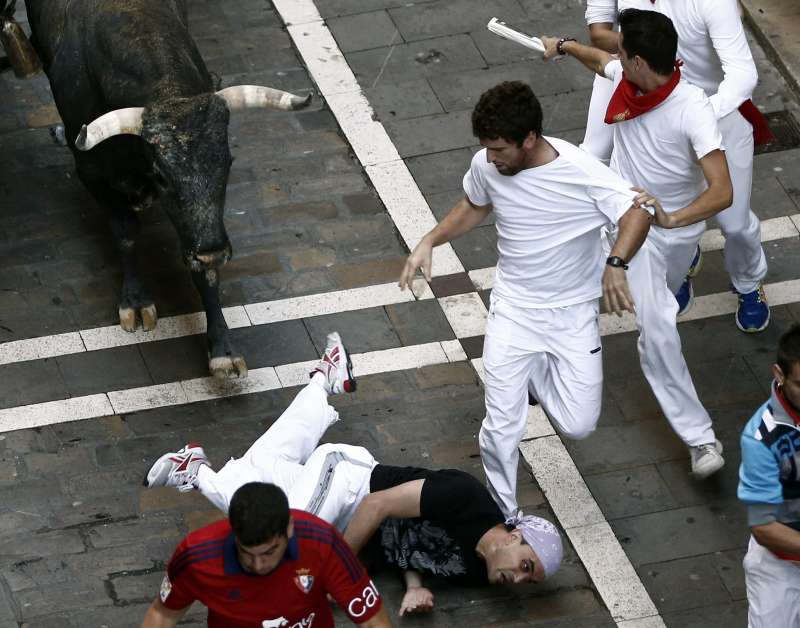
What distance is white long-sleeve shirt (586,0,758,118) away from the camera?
9.10m

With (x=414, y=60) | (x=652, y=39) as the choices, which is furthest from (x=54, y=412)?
(x=414, y=60)

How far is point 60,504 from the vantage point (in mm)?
9047

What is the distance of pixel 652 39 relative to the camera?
27.4 feet

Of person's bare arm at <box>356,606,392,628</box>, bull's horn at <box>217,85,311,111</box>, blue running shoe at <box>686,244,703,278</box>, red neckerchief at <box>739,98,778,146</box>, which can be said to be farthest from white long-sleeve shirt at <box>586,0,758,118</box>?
person's bare arm at <box>356,606,392,628</box>

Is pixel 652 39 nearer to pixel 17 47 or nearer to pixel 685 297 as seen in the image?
pixel 685 297

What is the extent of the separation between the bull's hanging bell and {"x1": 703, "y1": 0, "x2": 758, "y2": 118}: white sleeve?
4948mm

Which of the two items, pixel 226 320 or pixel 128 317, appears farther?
pixel 226 320

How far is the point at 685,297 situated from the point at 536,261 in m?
2.43

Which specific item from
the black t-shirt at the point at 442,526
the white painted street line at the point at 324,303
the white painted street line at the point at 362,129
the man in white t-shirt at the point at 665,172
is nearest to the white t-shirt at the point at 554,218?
the man in white t-shirt at the point at 665,172

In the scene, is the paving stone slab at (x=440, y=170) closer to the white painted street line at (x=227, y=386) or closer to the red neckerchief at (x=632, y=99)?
the white painted street line at (x=227, y=386)

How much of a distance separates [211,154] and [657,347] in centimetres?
276

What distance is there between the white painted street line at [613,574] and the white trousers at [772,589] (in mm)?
1227

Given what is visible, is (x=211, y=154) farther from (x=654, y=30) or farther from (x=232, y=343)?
(x=654, y=30)

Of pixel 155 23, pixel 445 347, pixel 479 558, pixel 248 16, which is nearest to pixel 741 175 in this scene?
pixel 445 347
